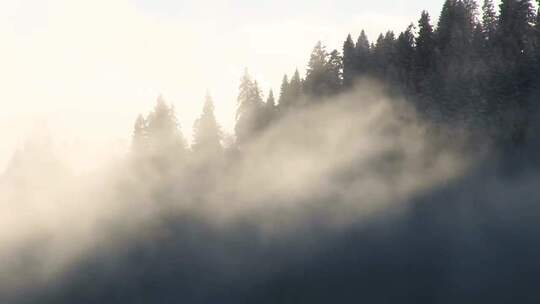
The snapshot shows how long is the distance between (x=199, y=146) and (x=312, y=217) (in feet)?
68.6

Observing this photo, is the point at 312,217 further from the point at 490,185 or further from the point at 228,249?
the point at 490,185

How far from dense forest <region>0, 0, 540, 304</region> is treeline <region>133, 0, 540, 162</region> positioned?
205mm

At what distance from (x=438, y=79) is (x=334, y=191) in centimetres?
2184

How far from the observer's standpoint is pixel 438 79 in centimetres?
10256

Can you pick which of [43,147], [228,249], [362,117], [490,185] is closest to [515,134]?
[490,185]

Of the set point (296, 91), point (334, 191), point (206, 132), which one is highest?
point (296, 91)

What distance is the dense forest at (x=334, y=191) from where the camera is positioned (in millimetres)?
90688

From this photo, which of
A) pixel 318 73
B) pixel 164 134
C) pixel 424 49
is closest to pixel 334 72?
pixel 318 73

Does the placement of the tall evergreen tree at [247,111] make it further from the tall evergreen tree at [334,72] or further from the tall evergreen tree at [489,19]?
the tall evergreen tree at [489,19]

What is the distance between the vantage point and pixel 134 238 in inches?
4496

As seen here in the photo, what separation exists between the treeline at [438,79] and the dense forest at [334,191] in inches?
8.1

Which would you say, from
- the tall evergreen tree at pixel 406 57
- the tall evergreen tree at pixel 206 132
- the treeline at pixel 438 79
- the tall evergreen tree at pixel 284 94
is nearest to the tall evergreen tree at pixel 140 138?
the treeline at pixel 438 79

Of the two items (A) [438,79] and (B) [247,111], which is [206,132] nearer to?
(B) [247,111]

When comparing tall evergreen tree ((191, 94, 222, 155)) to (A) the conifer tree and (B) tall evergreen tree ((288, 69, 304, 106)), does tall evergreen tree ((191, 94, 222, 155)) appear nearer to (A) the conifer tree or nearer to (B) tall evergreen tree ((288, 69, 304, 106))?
(A) the conifer tree
